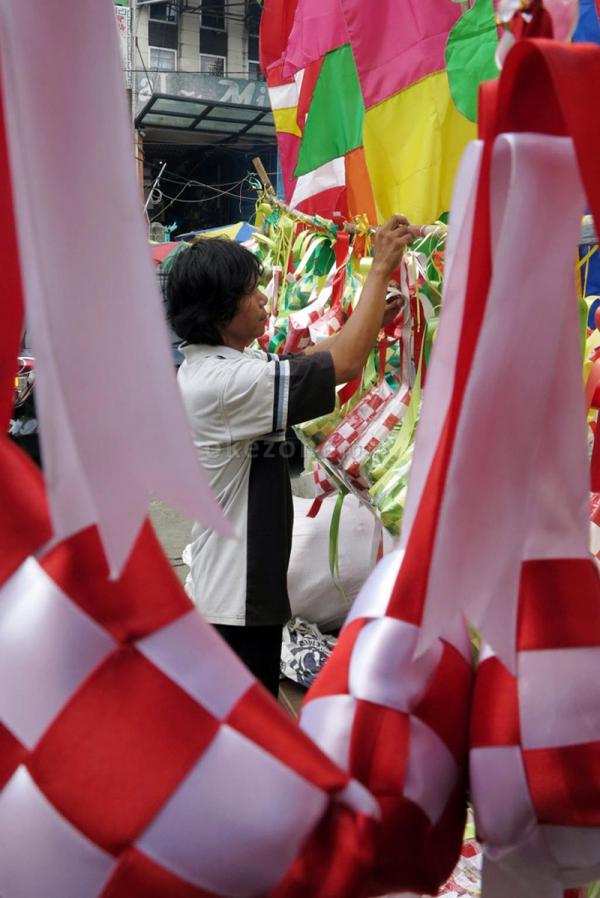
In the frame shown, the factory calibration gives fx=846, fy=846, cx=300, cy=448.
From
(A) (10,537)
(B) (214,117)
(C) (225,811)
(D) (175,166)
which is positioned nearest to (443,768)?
(C) (225,811)

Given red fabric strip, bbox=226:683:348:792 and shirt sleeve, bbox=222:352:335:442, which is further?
shirt sleeve, bbox=222:352:335:442

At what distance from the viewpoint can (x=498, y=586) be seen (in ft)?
1.54

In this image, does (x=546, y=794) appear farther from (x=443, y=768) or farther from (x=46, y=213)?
(x=46, y=213)

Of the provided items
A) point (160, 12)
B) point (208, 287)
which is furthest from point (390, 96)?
point (160, 12)

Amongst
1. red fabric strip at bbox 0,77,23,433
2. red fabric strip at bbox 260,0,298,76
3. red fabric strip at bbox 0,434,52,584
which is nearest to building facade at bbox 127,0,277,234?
red fabric strip at bbox 260,0,298,76

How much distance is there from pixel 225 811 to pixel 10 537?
18cm

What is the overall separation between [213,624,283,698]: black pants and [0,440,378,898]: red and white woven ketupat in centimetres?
126

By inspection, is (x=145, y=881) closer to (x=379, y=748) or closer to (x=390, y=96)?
(x=379, y=748)

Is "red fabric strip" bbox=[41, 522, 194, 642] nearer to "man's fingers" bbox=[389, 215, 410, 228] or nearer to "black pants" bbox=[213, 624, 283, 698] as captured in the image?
"man's fingers" bbox=[389, 215, 410, 228]

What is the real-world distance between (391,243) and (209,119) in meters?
12.5

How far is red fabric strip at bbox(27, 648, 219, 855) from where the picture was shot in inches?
15.6

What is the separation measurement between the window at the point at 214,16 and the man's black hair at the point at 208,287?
48.1 feet

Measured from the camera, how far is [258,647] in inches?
66.9

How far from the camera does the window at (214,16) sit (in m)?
14.5
